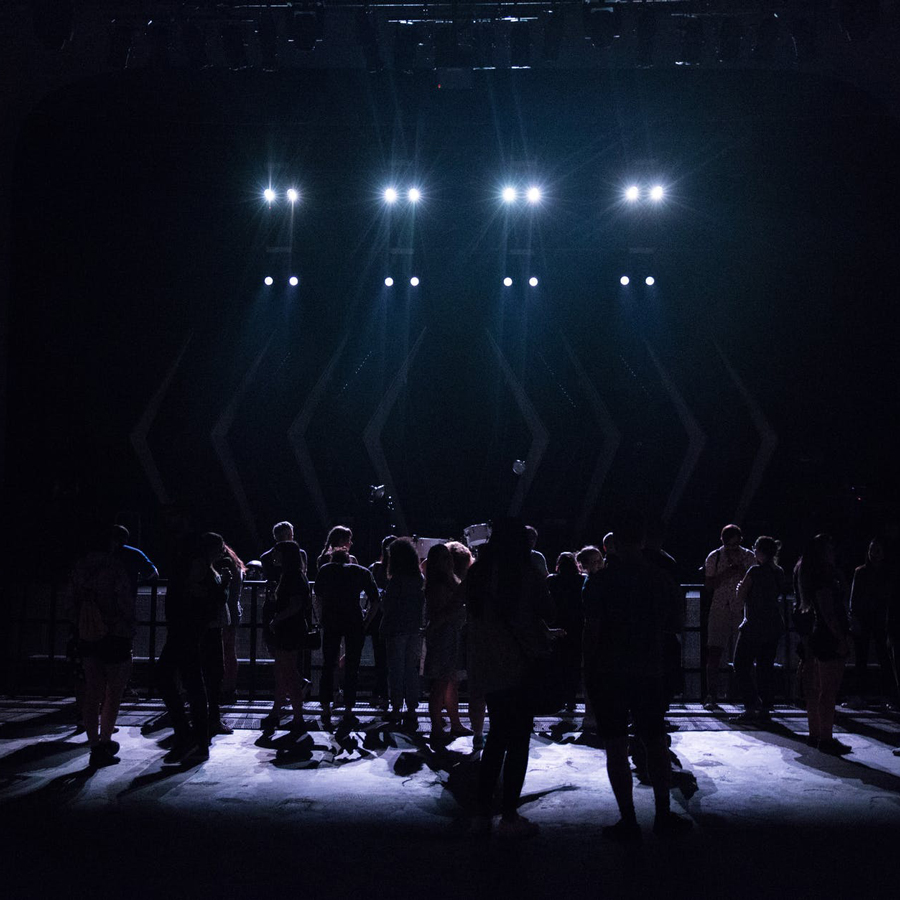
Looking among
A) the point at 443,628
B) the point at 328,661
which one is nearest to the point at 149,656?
the point at 328,661

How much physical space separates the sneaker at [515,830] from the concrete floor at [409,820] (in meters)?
0.06

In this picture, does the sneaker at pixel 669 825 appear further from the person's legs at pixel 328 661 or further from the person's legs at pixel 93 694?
the person's legs at pixel 93 694

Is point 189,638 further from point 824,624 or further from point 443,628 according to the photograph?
point 824,624

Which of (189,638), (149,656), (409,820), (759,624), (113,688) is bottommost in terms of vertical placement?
(409,820)

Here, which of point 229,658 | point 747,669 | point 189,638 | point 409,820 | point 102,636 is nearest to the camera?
point 409,820

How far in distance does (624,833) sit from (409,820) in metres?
1.10

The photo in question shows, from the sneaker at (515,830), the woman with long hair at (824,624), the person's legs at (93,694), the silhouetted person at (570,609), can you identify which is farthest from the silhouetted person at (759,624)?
the person's legs at (93,694)

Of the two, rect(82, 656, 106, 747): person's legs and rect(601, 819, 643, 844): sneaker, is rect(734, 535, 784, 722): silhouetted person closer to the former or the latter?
rect(601, 819, 643, 844): sneaker

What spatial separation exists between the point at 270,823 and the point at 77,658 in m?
2.34

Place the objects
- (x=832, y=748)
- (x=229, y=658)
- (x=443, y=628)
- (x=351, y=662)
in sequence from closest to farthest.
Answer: (x=832, y=748) → (x=443, y=628) → (x=351, y=662) → (x=229, y=658)

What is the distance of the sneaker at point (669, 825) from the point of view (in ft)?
14.6

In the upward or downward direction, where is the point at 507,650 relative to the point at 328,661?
upward

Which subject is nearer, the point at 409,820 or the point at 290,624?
the point at 409,820

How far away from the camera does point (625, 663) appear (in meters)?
4.28
